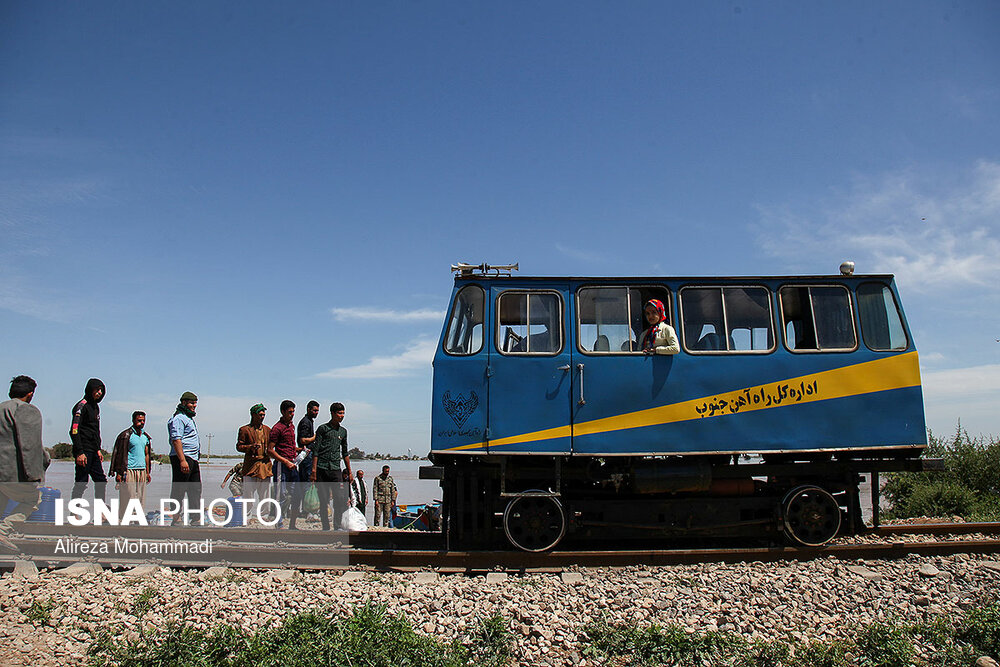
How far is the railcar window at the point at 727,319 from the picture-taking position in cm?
754

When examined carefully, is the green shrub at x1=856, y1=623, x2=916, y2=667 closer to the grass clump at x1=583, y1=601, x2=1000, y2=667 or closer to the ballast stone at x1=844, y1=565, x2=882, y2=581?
the grass clump at x1=583, y1=601, x2=1000, y2=667

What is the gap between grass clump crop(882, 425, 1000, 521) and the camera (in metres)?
12.2

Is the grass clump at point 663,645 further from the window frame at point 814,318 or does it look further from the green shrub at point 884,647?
the window frame at point 814,318

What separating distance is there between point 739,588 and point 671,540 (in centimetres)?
205

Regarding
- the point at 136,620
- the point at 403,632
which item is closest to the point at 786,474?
the point at 403,632

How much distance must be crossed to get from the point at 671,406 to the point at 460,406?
97.4 inches

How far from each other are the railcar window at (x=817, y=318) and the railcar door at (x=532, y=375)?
2.69 m

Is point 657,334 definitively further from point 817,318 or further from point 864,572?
point 864,572

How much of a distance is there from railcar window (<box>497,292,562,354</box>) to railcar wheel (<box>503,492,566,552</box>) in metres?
1.78

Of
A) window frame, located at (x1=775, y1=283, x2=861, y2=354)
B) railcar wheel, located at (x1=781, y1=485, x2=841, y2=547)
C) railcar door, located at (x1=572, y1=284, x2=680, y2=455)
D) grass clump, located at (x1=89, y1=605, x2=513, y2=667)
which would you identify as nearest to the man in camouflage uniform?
railcar door, located at (x1=572, y1=284, x2=680, y2=455)

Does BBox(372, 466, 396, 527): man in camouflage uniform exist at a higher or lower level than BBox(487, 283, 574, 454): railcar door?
lower

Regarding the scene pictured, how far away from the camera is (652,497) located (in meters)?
7.79

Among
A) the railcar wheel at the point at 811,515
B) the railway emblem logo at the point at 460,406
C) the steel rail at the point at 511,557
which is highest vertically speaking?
the railway emblem logo at the point at 460,406

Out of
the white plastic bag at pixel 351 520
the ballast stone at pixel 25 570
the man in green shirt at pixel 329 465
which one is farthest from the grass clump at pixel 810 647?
the ballast stone at pixel 25 570
